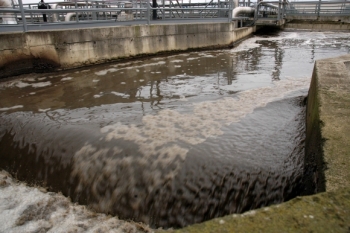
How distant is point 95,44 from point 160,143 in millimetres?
6283

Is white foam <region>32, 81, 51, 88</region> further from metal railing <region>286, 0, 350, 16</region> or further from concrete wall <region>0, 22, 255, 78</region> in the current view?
metal railing <region>286, 0, 350, 16</region>

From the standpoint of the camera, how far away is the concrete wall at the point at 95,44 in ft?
24.7

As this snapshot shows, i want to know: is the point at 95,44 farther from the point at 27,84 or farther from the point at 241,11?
the point at 241,11

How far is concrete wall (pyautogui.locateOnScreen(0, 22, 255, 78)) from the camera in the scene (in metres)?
7.52

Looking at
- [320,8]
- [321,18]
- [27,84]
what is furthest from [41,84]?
[320,8]

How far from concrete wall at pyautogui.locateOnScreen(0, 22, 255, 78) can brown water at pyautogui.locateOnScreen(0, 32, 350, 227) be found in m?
0.75

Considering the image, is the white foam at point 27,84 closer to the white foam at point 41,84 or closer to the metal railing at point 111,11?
the white foam at point 41,84

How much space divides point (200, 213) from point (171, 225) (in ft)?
1.12

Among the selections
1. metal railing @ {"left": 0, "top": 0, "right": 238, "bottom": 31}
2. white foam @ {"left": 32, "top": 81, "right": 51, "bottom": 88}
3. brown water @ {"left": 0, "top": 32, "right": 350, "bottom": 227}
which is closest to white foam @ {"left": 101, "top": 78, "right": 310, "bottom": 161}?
brown water @ {"left": 0, "top": 32, "right": 350, "bottom": 227}

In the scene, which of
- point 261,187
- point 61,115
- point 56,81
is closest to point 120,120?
point 61,115

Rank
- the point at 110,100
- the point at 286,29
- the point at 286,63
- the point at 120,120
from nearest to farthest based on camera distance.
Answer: the point at 120,120 < the point at 110,100 < the point at 286,63 < the point at 286,29

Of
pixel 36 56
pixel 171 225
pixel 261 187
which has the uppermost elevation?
pixel 36 56

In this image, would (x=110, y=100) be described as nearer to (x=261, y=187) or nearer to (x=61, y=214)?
(x=61, y=214)

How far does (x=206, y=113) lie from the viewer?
5.10 m
